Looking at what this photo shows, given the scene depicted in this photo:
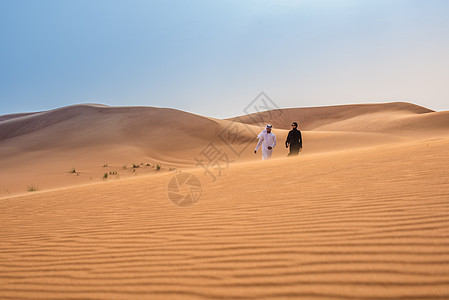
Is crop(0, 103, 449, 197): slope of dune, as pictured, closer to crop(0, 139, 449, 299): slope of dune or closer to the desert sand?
the desert sand

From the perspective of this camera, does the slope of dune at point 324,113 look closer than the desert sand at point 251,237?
No

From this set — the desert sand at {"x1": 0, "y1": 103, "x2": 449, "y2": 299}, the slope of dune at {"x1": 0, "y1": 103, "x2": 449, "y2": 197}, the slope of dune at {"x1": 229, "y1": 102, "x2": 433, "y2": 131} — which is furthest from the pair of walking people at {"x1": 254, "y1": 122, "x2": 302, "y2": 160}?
the slope of dune at {"x1": 229, "y1": 102, "x2": 433, "y2": 131}

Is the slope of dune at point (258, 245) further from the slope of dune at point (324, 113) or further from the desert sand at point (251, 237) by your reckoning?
the slope of dune at point (324, 113)

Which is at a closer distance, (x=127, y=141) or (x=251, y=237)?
(x=251, y=237)

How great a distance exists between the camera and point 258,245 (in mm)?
2969

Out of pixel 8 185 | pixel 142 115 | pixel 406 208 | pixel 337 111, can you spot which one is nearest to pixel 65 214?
pixel 406 208

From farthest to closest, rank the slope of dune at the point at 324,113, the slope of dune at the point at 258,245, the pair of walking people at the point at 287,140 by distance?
the slope of dune at the point at 324,113 < the pair of walking people at the point at 287,140 < the slope of dune at the point at 258,245

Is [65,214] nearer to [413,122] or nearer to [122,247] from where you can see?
[122,247]

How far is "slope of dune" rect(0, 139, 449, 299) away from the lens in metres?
2.26

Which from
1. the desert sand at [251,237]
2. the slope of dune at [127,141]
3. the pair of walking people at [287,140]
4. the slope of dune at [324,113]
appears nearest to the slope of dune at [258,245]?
the desert sand at [251,237]

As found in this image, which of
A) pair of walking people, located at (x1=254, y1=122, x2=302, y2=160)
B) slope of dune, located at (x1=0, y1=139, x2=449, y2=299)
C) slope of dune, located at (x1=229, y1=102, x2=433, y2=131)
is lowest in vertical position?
slope of dune, located at (x1=0, y1=139, x2=449, y2=299)

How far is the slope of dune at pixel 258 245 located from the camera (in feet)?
7.42

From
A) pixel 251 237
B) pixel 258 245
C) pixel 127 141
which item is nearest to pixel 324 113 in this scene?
pixel 127 141

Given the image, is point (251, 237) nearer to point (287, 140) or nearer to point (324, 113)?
point (287, 140)
